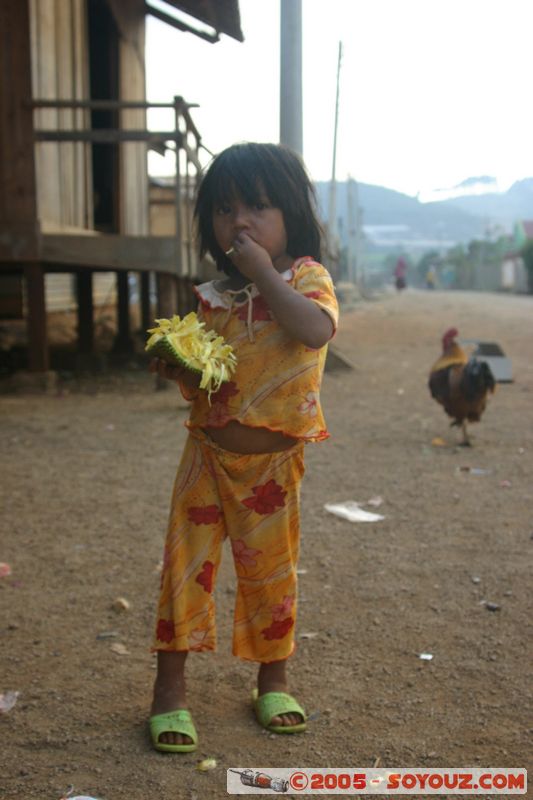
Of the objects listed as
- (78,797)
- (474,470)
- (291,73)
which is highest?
(291,73)

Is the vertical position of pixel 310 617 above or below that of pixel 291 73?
below

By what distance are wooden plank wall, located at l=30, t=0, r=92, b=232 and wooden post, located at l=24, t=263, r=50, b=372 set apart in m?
0.46

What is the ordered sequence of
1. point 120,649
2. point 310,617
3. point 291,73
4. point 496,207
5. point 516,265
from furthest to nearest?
1. point 496,207
2. point 516,265
3. point 291,73
4. point 310,617
5. point 120,649

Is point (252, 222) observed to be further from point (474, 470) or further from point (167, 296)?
point (167, 296)

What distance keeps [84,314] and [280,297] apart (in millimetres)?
9033

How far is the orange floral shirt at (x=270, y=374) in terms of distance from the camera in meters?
2.32

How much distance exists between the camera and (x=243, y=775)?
216 cm

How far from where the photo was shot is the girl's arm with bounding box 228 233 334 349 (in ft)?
7.15

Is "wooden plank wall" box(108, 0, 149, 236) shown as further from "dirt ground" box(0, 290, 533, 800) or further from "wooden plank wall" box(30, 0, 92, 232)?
"dirt ground" box(0, 290, 533, 800)

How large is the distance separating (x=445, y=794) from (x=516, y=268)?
45936 millimetres

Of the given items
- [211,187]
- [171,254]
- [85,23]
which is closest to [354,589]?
[211,187]

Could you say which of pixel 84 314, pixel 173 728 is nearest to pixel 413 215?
pixel 84 314

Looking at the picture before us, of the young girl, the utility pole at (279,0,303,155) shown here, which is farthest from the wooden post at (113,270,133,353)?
the young girl

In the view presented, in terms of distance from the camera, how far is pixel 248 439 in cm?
234
